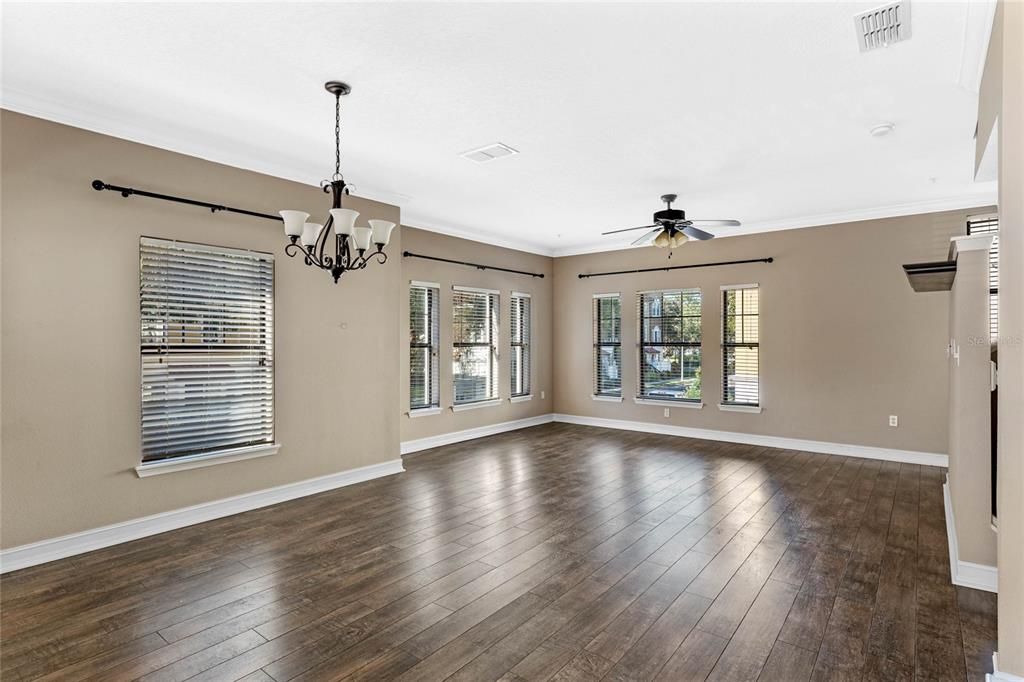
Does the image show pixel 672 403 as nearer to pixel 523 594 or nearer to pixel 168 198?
pixel 523 594

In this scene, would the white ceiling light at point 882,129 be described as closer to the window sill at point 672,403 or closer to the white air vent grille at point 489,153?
the white air vent grille at point 489,153

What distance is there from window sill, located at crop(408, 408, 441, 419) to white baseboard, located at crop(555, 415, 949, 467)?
272 cm

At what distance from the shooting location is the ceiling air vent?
95.5 inches

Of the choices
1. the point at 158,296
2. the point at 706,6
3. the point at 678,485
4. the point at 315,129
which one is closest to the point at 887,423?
the point at 678,485

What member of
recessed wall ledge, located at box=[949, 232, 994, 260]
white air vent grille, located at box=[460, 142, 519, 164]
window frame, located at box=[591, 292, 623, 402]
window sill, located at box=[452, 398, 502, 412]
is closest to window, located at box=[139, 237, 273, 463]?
white air vent grille, located at box=[460, 142, 519, 164]

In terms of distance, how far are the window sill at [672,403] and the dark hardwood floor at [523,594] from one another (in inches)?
105

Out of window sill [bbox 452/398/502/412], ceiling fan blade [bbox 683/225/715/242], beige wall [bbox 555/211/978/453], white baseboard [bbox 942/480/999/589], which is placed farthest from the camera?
window sill [bbox 452/398/502/412]

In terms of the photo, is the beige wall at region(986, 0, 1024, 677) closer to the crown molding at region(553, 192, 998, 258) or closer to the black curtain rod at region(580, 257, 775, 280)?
the crown molding at region(553, 192, 998, 258)

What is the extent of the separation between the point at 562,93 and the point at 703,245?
4726 mm

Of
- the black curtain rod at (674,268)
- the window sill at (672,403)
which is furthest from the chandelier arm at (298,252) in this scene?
the window sill at (672,403)

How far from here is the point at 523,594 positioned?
9.60ft

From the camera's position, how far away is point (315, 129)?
3.83 meters

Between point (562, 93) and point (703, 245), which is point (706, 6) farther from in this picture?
point (703, 245)

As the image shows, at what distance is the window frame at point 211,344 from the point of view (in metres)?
3.82
